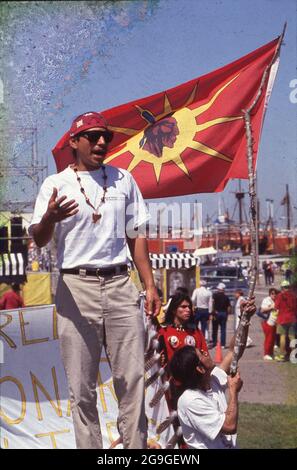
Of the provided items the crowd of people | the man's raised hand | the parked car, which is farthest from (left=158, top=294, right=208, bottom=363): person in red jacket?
the parked car

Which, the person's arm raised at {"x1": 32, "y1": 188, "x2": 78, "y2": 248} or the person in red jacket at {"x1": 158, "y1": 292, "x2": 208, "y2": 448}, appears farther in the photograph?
the person in red jacket at {"x1": 158, "y1": 292, "x2": 208, "y2": 448}

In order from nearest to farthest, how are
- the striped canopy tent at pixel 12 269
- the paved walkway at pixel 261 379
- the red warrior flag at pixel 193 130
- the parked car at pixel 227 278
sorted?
the red warrior flag at pixel 193 130
the paved walkway at pixel 261 379
the striped canopy tent at pixel 12 269
the parked car at pixel 227 278

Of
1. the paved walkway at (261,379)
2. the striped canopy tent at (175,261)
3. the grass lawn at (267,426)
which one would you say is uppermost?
the striped canopy tent at (175,261)

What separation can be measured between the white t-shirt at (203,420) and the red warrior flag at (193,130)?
1.80 m

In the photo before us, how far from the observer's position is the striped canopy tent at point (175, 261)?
50.8 ft

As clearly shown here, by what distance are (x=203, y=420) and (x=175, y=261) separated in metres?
12.0

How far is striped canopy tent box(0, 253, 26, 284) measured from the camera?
1195 cm

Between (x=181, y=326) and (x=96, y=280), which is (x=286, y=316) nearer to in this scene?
(x=181, y=326)

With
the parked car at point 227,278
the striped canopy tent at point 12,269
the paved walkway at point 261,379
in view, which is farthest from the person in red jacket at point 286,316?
the parked car at point 227,278

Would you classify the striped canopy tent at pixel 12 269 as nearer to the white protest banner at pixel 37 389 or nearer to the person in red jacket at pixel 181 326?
the person in red jacket at pixel 181 326

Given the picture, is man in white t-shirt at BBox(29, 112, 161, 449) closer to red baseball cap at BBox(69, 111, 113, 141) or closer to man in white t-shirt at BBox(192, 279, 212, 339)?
red baseball cap at BBox(69, 111, 113, 141)

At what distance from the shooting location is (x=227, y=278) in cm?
2725

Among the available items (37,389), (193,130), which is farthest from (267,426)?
(193,130)

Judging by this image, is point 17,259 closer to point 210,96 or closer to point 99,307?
point 210,96
